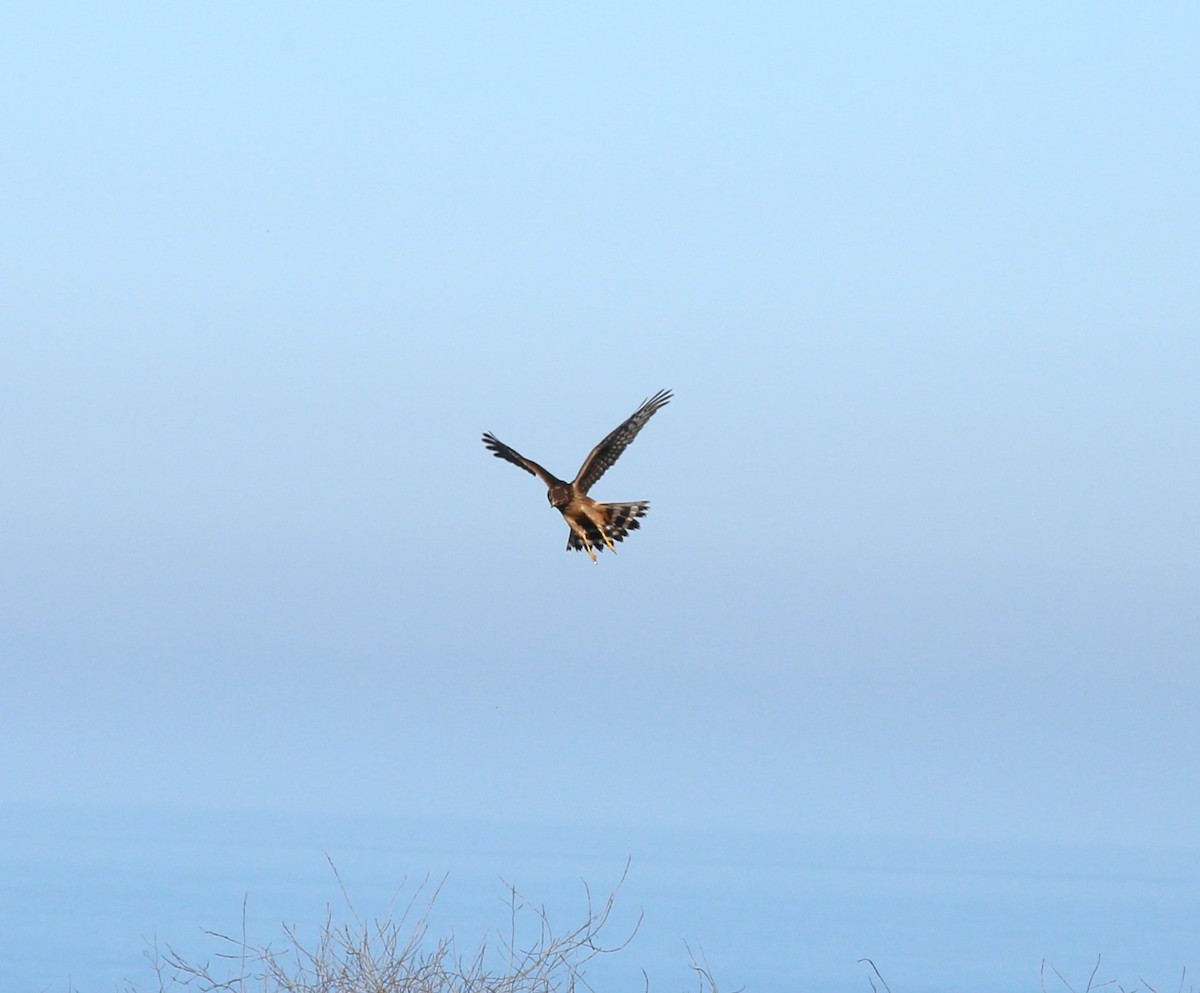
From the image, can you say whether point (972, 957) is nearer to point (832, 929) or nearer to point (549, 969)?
point (832, 929)

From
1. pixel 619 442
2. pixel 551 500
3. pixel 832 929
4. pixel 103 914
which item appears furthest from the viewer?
pixel 832 929

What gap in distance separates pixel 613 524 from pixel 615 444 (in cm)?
143

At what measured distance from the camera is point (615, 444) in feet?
57.3

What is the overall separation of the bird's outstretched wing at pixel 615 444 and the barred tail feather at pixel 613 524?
0.49m

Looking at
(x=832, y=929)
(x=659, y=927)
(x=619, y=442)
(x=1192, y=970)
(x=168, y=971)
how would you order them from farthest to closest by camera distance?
(x=832, y=929) < (x=659, y=927) < (x=619, y=442) < (x=1192, y=970) < (x=168, y=971)

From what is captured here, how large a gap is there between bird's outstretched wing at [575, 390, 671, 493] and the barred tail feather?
487mm

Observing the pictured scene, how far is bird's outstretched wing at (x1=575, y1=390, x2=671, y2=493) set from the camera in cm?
1691

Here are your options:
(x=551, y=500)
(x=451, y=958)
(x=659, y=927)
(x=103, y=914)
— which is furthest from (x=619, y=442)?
(x=103, y=914)

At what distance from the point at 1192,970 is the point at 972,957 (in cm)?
17603

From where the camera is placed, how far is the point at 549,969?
11406 mm

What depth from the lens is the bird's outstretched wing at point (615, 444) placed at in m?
16.9

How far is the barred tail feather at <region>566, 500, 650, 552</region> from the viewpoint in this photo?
→ 627 inches

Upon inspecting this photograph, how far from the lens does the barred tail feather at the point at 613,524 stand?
1594 centimetres

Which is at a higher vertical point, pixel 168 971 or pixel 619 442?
pixel 619 442
